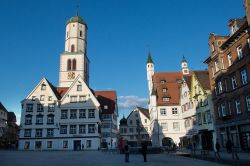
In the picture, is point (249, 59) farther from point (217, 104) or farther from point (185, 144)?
point (185, 144)

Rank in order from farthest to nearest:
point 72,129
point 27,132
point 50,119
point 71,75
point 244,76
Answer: point 71,75, point 50,119, point 27,132, point 72,129, point 244,76

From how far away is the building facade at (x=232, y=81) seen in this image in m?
33.0

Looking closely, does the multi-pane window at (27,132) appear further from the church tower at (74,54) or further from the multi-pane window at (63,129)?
the church tower at (74,54)

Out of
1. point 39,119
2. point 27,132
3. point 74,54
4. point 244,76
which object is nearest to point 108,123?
point 39,119

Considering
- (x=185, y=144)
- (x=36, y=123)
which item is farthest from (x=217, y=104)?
(x=36, y=123)

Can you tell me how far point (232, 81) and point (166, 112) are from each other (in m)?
30.0

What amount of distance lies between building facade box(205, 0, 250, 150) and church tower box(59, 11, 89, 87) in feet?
140

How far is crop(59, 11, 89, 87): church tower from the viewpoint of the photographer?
76.6 metres

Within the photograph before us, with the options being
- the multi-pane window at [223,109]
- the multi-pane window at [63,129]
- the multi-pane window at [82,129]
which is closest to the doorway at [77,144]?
the multi-pane window at [82,129]

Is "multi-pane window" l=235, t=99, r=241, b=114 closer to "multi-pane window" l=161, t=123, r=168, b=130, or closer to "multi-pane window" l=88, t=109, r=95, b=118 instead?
"multi-pane window" l=161, t=123, r=168, b=130

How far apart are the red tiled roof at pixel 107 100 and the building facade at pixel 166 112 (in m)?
12.8

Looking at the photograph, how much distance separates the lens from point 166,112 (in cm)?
6550

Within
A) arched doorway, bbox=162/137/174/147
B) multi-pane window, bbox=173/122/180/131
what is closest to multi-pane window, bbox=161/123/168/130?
multi-pane window, bbox=173/122/180/131

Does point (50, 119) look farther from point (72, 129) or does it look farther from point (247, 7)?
point (247, 7)
